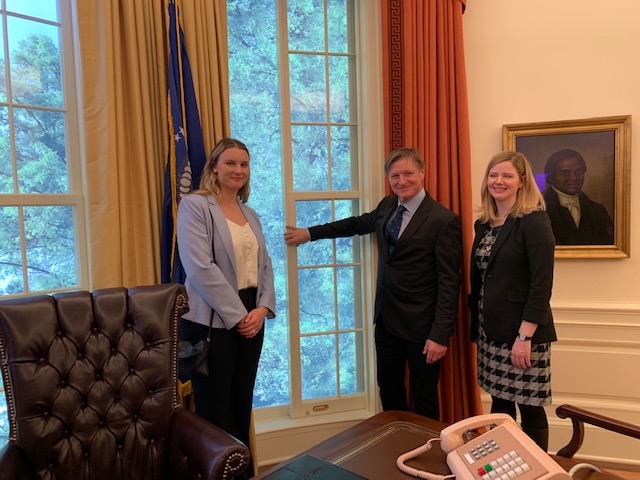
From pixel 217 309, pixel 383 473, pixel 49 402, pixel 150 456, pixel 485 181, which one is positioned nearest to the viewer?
pixel 383 473

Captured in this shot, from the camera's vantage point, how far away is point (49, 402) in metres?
1.54

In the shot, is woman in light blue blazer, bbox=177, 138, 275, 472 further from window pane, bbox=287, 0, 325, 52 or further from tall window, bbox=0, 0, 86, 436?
window pane, bbox=287, 0, 325, 52

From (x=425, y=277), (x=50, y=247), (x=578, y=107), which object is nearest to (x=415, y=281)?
(x=425, y=277)

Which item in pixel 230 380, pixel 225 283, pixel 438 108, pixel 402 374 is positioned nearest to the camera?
pixel 225 283

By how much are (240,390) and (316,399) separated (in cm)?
76

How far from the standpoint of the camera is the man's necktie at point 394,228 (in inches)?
→ 94.1

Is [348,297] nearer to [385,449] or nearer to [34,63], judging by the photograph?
[385,449]

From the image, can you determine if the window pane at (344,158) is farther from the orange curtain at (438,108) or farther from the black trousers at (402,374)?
the black trousers at (402,374)

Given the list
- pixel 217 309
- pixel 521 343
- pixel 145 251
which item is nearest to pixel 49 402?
pixel 217 309

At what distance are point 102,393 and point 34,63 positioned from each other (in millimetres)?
1474

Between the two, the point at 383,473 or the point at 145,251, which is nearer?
the point at 383,473

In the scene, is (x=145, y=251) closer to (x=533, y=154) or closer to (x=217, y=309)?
(x=217, y=309)

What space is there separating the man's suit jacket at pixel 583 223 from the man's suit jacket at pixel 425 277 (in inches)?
30.5

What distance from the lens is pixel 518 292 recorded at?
2.04 meters
